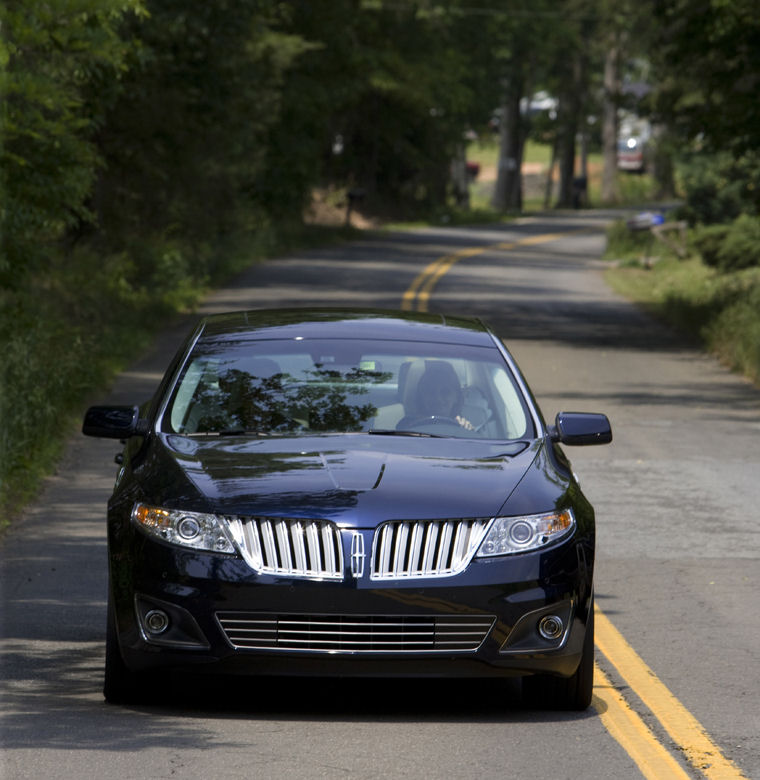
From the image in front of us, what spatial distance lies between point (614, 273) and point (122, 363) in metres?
23.3

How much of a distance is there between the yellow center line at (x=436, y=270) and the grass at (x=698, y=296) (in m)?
3.83

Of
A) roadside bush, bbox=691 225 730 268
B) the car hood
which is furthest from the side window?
roadside bush, bbox=691 225 730 268

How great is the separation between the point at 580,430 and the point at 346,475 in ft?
4.78

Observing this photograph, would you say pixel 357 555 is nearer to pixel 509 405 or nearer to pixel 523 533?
pixel 523 533

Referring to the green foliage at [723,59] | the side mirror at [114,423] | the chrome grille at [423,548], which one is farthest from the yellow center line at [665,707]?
the green foliage at [723,59]

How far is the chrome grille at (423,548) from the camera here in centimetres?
626

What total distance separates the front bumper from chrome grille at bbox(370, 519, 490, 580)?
43mm

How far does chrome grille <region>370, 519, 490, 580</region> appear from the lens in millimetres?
6262

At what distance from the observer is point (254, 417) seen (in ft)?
→ 24.8

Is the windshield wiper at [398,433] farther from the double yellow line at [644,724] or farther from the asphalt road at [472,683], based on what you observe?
the double yellow line at [644,724]

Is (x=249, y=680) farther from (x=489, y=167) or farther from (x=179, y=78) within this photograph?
(x=489, y=167)

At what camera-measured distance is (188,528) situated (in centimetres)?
638

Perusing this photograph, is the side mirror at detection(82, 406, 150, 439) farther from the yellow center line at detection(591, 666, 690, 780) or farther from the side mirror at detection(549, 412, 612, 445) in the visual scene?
the yellow center line at detection(591, 666, 690, 780)

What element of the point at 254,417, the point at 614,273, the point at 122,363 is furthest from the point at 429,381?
the point at 614,273
